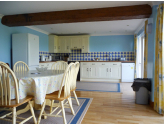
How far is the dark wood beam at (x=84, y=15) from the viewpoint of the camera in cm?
314

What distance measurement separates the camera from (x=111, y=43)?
6.58 metres

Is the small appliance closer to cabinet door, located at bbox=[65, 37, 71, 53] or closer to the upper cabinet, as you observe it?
the upper cabinet

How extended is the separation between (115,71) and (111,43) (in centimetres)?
152

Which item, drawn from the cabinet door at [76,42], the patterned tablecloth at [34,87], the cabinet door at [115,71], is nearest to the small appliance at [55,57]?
the cabinet door at [76,42]

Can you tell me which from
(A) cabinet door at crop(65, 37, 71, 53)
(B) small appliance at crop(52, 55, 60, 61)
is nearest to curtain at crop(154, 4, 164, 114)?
(A) cabinet door at crop(65, 37, 71, 53)

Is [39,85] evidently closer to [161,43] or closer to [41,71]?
[41,71]

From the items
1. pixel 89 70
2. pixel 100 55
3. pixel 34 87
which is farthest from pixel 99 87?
pixel 34 87

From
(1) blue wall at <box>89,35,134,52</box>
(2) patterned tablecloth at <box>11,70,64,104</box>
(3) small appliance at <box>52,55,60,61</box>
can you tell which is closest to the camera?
(2) patterned tablecloth at <box>11,70,64,104</box>

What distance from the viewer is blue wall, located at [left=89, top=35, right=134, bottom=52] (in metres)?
6.45

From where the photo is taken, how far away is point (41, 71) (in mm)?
2594

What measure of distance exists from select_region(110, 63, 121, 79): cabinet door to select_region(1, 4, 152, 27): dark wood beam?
109 inches

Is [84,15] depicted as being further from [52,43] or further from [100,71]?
[52,43]

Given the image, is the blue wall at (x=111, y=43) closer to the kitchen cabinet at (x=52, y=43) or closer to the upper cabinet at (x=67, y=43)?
the upper cabinet at (x=67, y=43)

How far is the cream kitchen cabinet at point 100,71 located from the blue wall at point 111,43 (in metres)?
1.05
